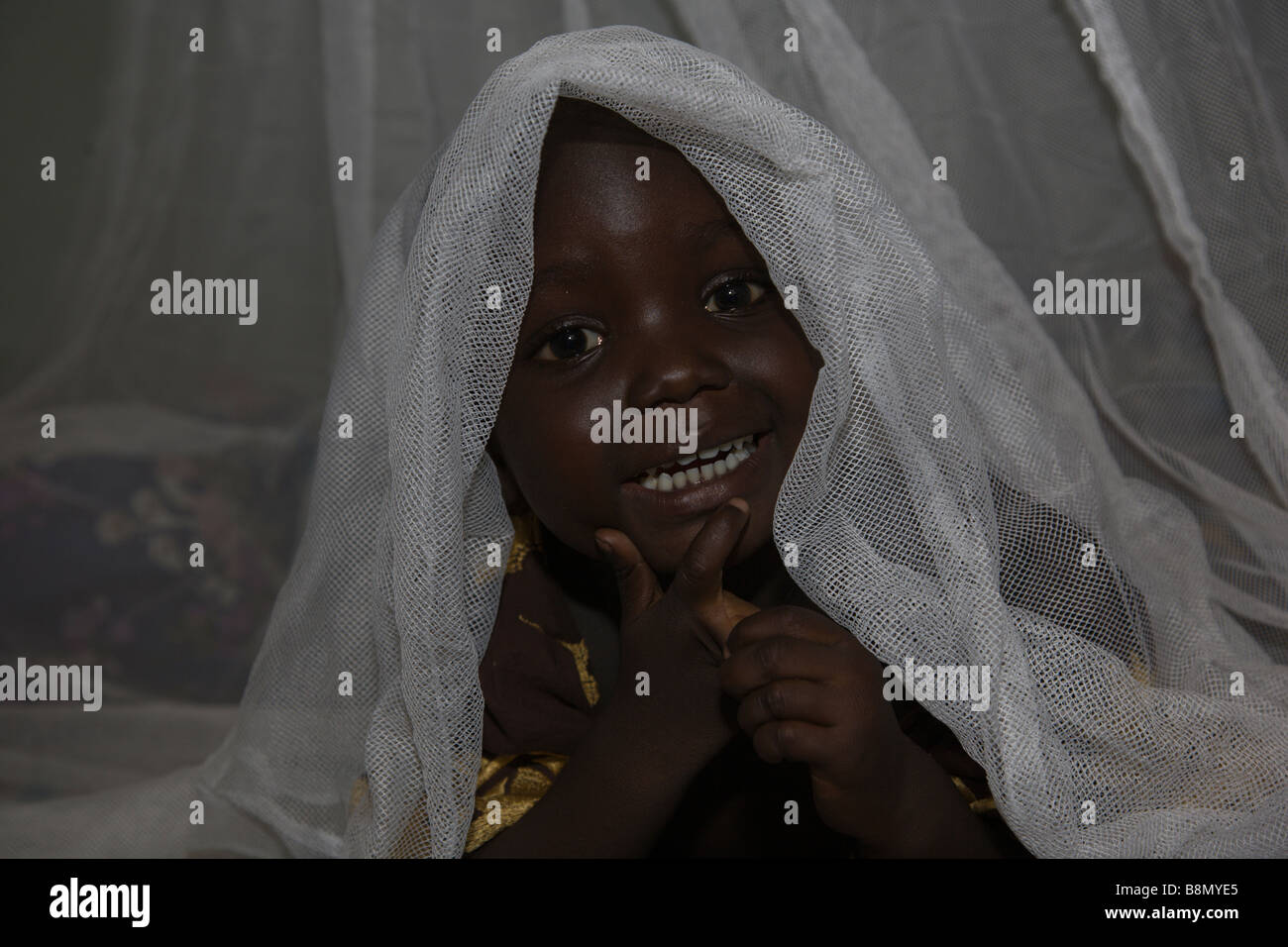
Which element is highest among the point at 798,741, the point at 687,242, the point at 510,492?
the point at 687,242

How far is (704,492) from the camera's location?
90cm

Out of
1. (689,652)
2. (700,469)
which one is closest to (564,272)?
(700,469)

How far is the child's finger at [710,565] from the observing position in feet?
2.61

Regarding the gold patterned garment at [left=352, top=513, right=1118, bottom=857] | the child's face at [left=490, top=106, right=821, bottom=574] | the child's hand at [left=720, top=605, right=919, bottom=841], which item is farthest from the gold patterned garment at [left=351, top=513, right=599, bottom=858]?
the child's hand at [left=720, top=605, right=919, bottom=841]

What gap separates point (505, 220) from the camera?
2.75ft

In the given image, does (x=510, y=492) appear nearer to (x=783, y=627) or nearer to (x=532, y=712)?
(x=532, y=712)

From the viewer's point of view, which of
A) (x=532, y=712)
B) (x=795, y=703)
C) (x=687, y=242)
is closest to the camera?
(x=795, y=703)

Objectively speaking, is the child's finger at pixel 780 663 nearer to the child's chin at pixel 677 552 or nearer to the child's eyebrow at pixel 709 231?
the child's chin at pixel 677 552

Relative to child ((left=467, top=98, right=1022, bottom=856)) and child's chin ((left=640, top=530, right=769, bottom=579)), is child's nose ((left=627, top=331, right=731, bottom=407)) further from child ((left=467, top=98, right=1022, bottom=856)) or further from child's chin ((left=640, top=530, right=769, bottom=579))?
child's chin ((left=640, top=530, right=769, bottom=579))

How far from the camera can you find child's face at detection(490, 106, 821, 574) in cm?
86

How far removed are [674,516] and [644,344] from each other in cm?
13

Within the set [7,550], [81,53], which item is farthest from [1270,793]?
[81,53]

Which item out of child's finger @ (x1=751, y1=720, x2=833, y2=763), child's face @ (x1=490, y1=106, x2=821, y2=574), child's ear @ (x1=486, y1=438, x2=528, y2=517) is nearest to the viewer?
child's finger @ (x1=751, y1=720, x2=833, y2=763)

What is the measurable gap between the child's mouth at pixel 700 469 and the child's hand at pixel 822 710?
0.16 meters
